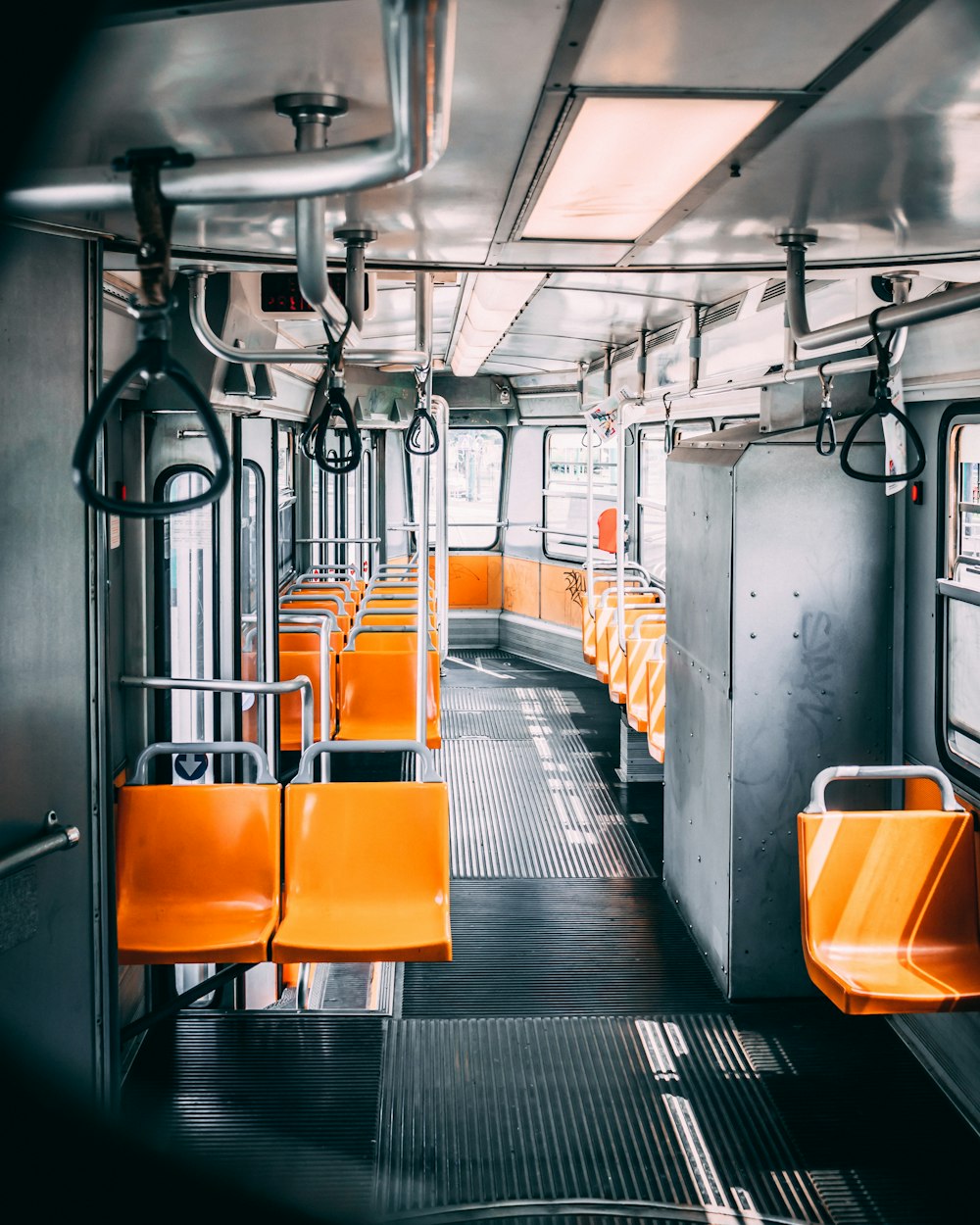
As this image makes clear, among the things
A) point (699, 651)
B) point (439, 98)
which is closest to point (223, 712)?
point (699, 651)

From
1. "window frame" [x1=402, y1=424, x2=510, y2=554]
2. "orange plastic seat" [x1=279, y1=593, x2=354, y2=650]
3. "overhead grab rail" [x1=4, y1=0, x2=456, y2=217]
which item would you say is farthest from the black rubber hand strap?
"window frame" [x1=402, y1=424, x2=510, y2=554]

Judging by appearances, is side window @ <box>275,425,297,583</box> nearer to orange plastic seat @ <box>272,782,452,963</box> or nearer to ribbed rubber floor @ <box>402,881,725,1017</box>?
ribbed rubber floor @ <box>402,881,725,1017</box>

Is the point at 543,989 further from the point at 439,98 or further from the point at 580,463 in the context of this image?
the point at 580,463

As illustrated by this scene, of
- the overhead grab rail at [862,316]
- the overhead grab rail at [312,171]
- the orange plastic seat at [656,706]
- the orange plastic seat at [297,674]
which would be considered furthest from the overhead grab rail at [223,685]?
the orange plastic seat at [656,706]

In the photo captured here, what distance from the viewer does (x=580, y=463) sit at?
12.3 m

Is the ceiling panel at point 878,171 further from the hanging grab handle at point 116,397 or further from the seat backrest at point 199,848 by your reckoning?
the seat backrest at point 199,848

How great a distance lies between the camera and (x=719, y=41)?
1.77 metres

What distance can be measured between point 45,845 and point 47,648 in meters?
0.44

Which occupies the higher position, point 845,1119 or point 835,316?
point 835,316

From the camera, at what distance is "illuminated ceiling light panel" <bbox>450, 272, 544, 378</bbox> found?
4191 mm

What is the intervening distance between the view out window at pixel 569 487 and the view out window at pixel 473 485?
810 mm

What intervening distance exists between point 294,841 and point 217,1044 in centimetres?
85

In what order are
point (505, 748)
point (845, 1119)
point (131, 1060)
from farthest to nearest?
1. point (505, 748)
2. point (131, 1060)
3. point (845, 1119)

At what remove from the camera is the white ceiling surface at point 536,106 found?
65.9 inches
